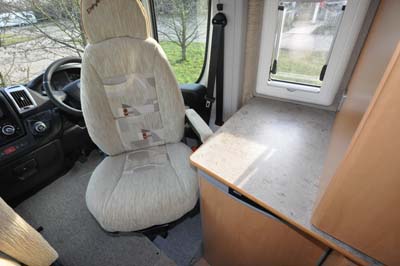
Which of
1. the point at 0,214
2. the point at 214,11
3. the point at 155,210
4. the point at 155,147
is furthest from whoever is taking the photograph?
the point at 155,147

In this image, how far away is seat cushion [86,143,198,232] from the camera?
0.82 m

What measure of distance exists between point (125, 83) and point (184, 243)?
3.42 ft

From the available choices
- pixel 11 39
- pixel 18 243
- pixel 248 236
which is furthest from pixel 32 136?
pixel 248 236

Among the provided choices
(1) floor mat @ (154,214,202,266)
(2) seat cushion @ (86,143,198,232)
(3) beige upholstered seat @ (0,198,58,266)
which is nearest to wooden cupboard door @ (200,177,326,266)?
(2) seat cushion @ (86,143,198,232)

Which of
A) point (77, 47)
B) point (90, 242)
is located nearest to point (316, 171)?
point (90, 242)

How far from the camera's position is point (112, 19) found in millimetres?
911

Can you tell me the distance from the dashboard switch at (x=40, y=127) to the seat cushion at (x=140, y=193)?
695mm

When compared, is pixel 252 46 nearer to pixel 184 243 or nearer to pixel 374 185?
pixel 374 185

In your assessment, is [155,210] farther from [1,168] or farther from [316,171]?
[1,168]

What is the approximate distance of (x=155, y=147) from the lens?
4.00 feet

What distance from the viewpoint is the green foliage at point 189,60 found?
57.4 inches

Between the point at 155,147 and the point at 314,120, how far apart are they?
0.90m

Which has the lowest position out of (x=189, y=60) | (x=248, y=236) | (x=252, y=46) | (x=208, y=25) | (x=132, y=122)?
(x=248, y=236)

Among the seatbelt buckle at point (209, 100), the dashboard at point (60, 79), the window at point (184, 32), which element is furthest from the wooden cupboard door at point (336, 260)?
the dashboard at point (60, 79)
